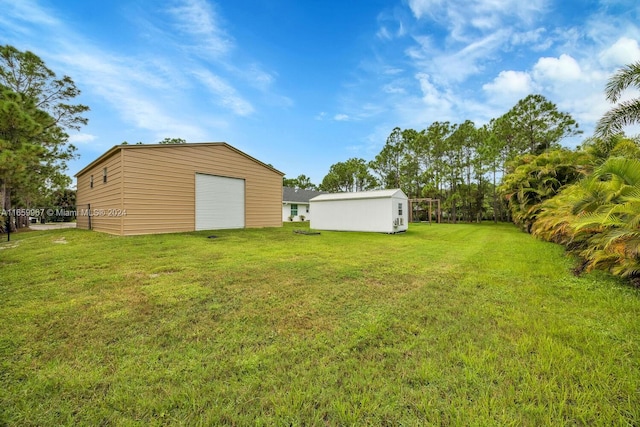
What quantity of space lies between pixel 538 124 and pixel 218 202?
27.1 metres

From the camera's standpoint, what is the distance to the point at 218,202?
12828 mm

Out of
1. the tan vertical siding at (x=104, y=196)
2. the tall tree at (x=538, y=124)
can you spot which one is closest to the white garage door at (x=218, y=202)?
the tan vertical siding at (x=104, y=196)

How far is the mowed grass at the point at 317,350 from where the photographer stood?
1.50m

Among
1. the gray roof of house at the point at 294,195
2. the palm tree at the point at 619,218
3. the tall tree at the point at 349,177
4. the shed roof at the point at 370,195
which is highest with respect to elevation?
the tall tree at the point at 349,177

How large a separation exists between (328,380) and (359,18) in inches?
495

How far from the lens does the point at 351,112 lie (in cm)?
1742

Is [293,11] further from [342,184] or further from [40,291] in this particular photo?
[342,184]

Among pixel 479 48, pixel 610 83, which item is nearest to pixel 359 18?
pixel 479 48

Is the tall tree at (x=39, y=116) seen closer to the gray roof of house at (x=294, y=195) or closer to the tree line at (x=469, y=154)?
the gray roof of house at (x=294, y=195)

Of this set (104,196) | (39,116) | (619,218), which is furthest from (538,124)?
(39,116)

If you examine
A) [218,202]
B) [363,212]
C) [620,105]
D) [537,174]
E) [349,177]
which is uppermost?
[349,177]

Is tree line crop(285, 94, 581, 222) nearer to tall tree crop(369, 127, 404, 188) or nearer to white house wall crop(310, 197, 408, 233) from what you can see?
tall tree crop(369, 127, 404, 188)

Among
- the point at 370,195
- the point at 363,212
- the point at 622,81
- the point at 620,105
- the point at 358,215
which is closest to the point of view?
the point at 622,81

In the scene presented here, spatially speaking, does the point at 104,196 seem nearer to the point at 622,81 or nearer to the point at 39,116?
the point at 39,116
